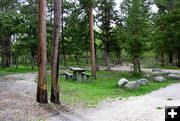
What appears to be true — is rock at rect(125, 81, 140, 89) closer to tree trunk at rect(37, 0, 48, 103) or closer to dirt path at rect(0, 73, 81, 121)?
dirt path at rect(0, 73, 81, 121)

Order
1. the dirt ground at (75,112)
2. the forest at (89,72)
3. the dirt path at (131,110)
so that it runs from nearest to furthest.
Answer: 1. the dirt ground at (75,112)
2. the dirt path at (131,110)
3. the forest at (89,72)

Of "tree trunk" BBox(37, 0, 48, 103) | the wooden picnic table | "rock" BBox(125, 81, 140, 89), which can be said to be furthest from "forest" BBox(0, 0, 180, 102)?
"tree trunk" BBox(37, 0, 48, 103)

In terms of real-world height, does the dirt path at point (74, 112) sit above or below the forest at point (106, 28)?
below

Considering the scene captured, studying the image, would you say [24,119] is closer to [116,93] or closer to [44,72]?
[44,72]

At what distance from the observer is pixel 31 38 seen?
39.6m

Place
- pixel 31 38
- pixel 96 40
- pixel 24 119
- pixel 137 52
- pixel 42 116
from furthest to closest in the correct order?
pixel 31 38 → pixel 96 40 → pixel 137 52 → pixel 42 116 → pixel 24 119

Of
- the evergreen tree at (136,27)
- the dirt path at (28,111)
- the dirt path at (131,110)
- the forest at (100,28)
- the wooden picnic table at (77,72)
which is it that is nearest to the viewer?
the dirt path at (28,111)

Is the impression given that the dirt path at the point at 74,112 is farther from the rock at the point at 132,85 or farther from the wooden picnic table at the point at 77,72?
the wooden picnic table at the point at 77,72

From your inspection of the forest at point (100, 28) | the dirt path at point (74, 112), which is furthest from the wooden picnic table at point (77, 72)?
the dirt path at point (74, 112)

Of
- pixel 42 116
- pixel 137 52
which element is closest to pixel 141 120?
pixel 42 116

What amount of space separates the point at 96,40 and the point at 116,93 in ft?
68.5

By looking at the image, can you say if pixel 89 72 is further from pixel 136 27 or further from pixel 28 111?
pixel 28 111

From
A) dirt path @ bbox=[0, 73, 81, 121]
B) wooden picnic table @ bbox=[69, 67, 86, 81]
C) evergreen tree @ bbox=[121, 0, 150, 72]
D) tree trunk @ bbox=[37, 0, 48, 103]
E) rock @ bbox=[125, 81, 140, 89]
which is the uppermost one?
evergreen tree @ bbox=[121, 0, 150, 72]

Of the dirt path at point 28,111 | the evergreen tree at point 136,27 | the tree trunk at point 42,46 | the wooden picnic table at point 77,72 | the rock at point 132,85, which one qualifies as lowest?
the dirt path at point 28,111
